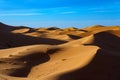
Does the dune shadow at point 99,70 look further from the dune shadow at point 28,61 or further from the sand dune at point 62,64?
the dune shadow at point 28,61

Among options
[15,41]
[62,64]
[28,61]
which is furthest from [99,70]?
[15,41]

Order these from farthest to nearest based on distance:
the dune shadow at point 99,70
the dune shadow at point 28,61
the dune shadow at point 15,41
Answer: the dune shadow at point 15,41, the dune shadow at point 28,61, the dune shadow at point 99,70

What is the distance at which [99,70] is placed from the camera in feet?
25.0

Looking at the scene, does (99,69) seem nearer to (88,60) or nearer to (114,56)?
(88,60)

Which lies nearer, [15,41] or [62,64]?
[62,64]

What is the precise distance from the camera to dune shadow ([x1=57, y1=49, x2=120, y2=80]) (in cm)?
727

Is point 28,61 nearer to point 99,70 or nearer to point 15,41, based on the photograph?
point 99,70

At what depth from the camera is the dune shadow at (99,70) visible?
7273 millimetres

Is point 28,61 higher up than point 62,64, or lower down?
lower down

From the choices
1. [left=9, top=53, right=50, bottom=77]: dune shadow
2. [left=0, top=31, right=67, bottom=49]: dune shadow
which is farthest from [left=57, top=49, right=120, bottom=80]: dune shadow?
[left=0, top=31, right=67, bottom=49]: dune shadow

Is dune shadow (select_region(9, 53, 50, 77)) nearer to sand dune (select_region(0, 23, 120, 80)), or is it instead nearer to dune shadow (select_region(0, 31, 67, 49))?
sand dune (select_region(0, 23, 120, 80))

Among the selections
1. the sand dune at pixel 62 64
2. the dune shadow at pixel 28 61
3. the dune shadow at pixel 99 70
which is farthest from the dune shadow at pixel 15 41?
the dune shadow at pixel 99 70

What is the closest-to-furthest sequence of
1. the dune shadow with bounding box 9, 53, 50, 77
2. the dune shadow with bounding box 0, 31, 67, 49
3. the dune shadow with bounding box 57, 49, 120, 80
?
the dune shadow with bounding box 57, 49, 120, 80, the dune shadow with bounding box 9, 53, 50, 77, the dune shadow with bounding box 0, 31, 67, 49

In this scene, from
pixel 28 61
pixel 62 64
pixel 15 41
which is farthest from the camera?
pixel 15 41
